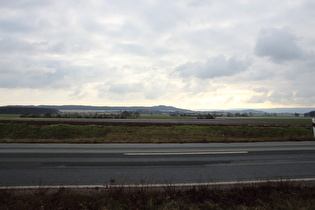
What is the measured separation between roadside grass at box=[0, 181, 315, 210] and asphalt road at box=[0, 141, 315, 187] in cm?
75

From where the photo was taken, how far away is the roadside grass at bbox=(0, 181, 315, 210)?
4594mm

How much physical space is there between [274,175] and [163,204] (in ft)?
13.6

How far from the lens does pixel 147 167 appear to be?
24.7ft

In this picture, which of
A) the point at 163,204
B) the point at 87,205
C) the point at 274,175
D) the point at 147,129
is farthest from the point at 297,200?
the point at 147,129

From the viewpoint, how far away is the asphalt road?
6.34 metres

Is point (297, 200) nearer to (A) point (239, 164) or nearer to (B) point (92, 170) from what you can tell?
(A) point (239, 164)

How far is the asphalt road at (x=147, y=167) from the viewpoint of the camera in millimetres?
6340

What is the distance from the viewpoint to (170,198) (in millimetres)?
4953

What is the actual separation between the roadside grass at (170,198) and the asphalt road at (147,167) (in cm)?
75

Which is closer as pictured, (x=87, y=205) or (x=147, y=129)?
(x=87, y=205)

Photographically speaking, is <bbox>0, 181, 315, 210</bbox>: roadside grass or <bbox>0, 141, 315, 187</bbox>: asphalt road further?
<bbox>0, 141, 315, 187</bbox>: asphalt road

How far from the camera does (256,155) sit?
966 cm

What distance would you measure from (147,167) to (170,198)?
2.65 meters

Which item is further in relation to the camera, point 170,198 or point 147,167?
point 147,167
